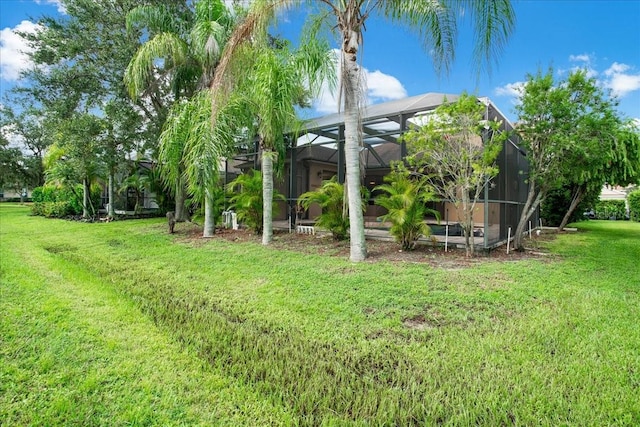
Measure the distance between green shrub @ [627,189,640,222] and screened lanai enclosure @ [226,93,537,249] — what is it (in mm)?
14651

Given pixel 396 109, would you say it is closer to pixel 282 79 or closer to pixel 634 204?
pixel 282 79

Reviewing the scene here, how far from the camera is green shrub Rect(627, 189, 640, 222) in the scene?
21173mm

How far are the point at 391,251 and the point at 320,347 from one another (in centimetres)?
495

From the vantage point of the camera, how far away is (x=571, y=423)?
6.37 feet

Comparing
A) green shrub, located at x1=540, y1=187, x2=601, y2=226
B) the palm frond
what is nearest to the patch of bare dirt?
the palm frond

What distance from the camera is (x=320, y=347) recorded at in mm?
2941

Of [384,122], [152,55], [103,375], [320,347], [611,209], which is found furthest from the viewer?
→ [611,209]

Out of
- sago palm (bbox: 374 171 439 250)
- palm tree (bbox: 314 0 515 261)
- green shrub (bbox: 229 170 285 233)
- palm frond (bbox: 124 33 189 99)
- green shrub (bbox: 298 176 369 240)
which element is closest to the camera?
palm tree (bbox: 314 0 515 261)

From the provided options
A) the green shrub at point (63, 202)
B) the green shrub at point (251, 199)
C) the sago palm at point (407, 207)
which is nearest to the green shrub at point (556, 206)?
the sago palm at point (407, 207)

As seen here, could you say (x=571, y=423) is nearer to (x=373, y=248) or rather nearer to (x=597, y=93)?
(x=373, y=248)

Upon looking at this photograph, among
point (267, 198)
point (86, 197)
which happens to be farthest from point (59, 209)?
point (267, 198)

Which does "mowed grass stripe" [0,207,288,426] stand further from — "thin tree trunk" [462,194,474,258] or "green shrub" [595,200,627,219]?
"green shrub" [595,200,627,219]

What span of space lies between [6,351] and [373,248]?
6.55 m

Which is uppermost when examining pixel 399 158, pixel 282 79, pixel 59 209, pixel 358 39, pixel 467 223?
pixel 358 39
